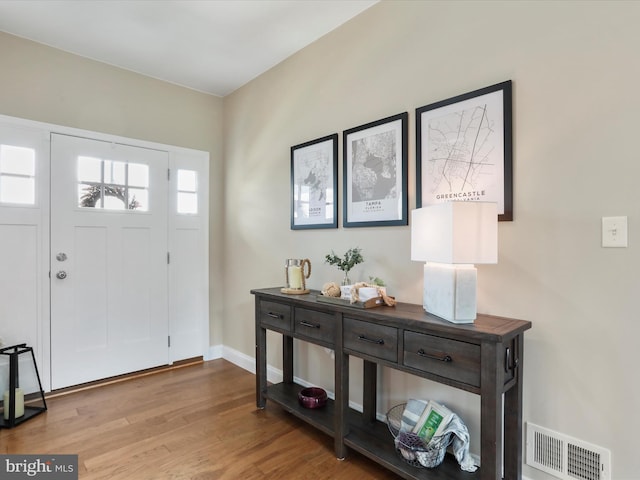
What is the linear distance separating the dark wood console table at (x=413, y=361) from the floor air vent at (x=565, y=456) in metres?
0.10

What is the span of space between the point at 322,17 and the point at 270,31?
15.7 inches

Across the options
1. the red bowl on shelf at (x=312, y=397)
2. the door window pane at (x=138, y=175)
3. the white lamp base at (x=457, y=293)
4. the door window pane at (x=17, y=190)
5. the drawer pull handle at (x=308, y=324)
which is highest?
the door window pane at (x=138, y=175)

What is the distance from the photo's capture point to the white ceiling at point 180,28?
7.27ft

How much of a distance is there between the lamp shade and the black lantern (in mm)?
2686

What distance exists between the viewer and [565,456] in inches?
58.1

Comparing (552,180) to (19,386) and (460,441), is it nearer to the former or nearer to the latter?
(460,441)

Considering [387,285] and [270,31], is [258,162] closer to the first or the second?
[270,31]

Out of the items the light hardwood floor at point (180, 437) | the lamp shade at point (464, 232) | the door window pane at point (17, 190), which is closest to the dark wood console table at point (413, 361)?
the light hardwood floor at point (180, 437)

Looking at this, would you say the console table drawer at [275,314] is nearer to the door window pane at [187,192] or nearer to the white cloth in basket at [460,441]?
the white cloth in basket at [460,441]

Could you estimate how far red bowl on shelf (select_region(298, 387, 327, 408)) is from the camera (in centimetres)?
222

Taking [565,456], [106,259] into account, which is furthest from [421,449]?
[106,259]

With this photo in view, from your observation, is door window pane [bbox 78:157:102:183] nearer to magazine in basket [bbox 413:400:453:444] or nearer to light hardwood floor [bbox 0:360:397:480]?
light hardwood floor [bbox 0:360:397:480]

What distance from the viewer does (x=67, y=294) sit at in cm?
275

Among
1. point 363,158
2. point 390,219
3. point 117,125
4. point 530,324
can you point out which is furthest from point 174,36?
point 530,324
